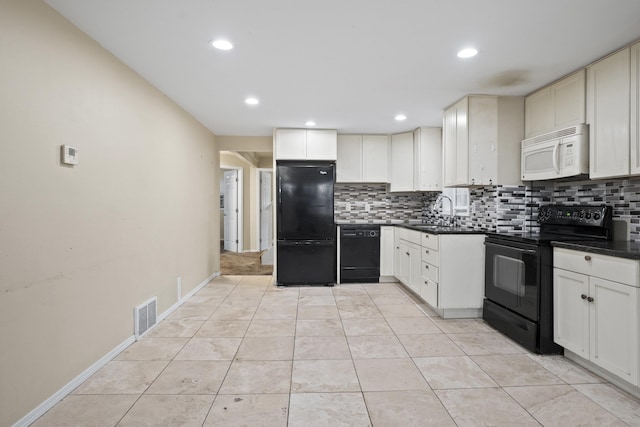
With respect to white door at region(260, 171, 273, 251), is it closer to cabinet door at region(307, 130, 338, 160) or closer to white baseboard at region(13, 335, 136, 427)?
cabinet door at region(307, 130, 338, 160)

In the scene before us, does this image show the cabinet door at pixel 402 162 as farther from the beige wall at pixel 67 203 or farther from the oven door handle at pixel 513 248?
the beige wall at pixel 67 203

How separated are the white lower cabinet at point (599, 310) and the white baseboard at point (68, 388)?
3219 mm

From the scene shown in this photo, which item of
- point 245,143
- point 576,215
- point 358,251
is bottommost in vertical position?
point 358,251

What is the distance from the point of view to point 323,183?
4.54m

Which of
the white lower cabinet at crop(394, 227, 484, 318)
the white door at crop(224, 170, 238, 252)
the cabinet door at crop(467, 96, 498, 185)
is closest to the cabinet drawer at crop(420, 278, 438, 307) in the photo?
the white lower cabinet at crop(394, 227, 484, 318)

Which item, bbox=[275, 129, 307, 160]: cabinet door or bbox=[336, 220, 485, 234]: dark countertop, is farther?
bbox=[275, 129, 307, 160]: cabinet door

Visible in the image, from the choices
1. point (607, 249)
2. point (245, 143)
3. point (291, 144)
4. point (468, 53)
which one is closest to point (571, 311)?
point (607, 249)

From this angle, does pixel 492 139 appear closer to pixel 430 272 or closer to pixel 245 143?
pixel 430 272

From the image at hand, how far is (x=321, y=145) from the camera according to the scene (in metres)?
4.59

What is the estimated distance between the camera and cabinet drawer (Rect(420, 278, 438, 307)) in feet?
10.9

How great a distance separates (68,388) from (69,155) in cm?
137

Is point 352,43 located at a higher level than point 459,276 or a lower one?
higher

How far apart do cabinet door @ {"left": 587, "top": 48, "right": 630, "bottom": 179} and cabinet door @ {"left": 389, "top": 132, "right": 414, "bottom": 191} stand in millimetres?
2483

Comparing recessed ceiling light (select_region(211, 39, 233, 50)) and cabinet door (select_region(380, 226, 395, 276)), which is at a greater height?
recessed ceiling light (select_region(211, 39, 233, 50))
